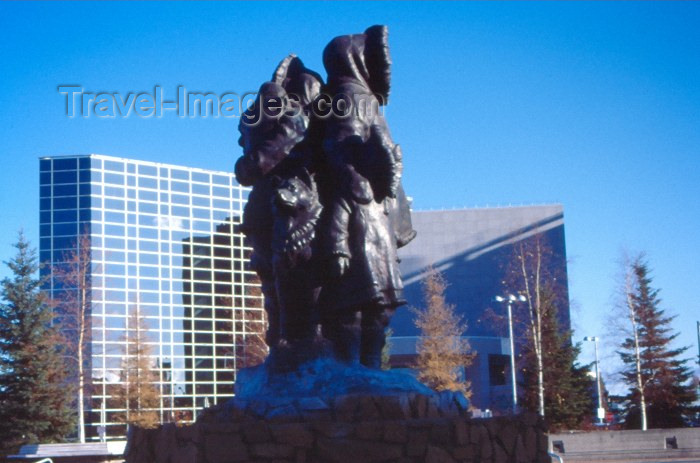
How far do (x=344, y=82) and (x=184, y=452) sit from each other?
158 inches

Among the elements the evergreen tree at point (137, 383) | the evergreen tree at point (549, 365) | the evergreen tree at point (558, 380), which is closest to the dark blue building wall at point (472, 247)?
the evergreen tree at point (549, 365)

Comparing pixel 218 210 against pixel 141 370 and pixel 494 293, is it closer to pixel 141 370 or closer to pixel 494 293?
pixel 141 370

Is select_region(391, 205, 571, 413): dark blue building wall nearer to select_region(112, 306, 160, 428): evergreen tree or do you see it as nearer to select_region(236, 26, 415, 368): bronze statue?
select_region(112, 306, 160, 428): evergreen tree

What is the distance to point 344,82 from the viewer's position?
8.90m

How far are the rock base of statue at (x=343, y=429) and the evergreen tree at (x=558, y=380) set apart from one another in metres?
25.1

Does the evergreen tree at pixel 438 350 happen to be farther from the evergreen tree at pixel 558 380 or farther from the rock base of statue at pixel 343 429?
the rock base of statue at pixel 343 429

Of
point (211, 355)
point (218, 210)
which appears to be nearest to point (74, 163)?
point (218, 210)

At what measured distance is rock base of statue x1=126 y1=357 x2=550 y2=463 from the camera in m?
6.56

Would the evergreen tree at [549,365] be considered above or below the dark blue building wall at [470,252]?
below

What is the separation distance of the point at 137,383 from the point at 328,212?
2511 centimetres

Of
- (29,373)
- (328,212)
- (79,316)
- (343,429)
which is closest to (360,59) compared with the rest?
(328,212)

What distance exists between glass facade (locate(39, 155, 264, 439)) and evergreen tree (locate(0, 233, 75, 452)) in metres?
8.42

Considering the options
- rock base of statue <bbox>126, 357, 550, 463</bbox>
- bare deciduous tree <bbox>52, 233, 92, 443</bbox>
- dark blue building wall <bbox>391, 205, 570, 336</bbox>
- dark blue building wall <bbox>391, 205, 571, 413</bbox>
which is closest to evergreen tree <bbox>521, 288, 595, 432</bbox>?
dark blue building wall <bbox>391, 205, 571, 413</bbox>

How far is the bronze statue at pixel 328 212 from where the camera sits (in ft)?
26.6
